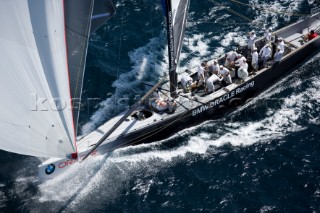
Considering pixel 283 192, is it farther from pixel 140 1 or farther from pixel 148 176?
pixel 140 1

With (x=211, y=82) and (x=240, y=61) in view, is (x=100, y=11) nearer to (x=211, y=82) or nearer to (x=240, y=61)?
(x=211, y=82)

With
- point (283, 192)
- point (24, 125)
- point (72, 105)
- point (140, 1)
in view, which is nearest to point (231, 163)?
point (283, 192)

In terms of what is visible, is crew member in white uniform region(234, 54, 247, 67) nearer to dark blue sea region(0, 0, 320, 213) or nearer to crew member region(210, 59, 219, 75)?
crew member region(210, 59, 219, 75)

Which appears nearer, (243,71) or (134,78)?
(243,71)

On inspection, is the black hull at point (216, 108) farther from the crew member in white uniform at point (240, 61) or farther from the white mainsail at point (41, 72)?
the white mainsail at point (41, 72)

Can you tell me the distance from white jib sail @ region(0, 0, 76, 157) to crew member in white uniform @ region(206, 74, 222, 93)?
Answer: 1109 cm

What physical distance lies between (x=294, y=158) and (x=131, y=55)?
14561 mm

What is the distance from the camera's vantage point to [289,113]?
2983cm

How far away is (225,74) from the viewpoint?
30.2 meters

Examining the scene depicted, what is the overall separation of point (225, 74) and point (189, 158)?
6.47 meters

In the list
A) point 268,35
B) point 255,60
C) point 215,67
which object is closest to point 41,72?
point 215,67

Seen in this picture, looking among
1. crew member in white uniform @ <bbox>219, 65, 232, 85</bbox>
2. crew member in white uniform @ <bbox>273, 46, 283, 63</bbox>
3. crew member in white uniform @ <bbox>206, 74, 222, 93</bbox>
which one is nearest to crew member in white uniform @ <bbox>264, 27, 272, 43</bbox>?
crew member in white uniform @ <bbox>273, 46, 283, 63</bbox>

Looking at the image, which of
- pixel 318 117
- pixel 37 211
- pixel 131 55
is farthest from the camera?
pixel 131 55

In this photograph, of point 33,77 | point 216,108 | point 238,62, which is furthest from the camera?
point 238,62
